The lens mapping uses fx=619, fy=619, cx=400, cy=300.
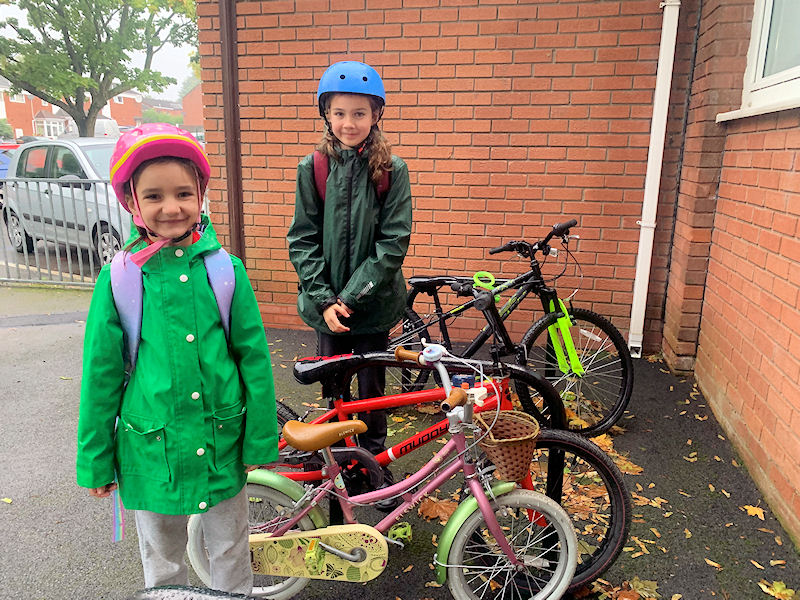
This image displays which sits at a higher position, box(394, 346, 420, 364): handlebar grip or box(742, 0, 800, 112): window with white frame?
box(742, 0, 800, 112): window with white frame

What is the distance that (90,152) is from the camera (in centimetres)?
884

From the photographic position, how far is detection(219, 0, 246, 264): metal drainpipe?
5.25m

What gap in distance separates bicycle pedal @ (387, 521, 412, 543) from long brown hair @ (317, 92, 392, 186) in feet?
5.26

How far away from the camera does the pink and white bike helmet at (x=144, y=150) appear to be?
165 centimetres

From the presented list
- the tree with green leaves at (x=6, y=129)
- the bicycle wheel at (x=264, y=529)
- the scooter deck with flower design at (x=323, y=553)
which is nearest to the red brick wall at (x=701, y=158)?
the scooter deck with flower design at (x=323, y=553)

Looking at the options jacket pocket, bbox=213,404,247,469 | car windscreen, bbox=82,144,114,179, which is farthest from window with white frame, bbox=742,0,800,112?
car windscreen, bbox=82,144,114,179

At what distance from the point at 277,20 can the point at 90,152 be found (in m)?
4.86

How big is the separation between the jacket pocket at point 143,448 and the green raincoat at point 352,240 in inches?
43.8

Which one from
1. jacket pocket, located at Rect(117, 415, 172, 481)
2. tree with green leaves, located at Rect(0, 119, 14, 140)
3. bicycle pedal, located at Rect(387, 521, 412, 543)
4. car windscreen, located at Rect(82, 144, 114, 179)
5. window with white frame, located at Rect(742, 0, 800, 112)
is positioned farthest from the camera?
tree with green leaves, located at Rect(0, 119, 14, 140)

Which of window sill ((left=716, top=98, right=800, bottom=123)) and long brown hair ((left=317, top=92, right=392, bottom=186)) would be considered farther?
window sill ((left=716, top=98, right=800, bottom=123))

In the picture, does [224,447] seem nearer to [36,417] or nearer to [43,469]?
[43,469]

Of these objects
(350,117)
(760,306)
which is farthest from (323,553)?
(760,306)

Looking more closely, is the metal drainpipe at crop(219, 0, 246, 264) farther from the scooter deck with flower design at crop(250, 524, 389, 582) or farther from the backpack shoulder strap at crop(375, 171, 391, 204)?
the scooter deck with flower design at crop(250, 524, 389, 582)

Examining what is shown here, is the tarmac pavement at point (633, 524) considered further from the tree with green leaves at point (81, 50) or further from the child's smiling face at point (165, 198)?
the tree with green leaves at point (81, 50)
